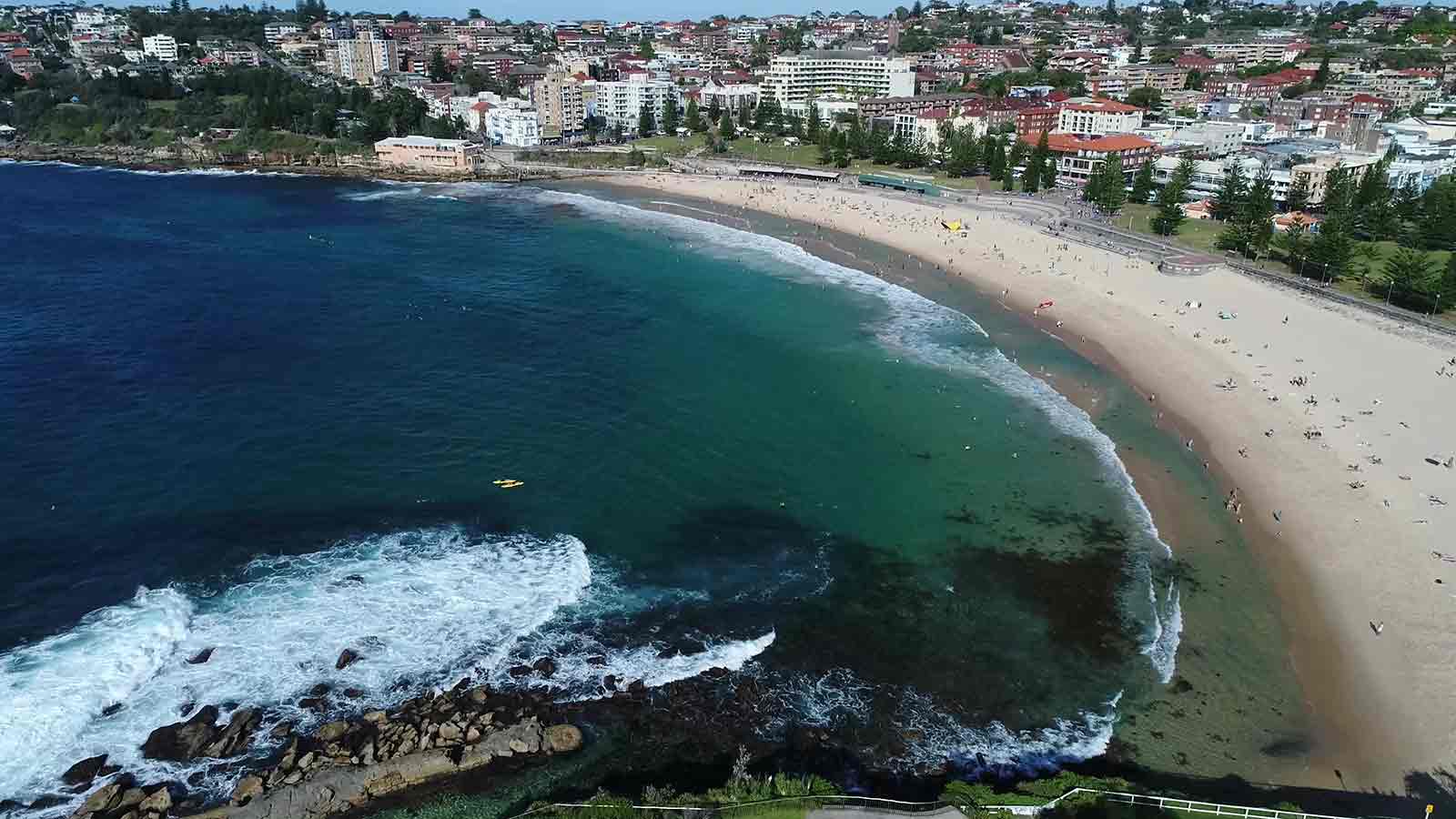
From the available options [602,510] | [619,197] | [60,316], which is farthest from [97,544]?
[619,197]

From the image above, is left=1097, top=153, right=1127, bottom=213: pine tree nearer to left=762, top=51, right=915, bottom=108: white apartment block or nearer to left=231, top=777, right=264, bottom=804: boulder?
left=762, top=51, right=915, bottom=108: white apartment block

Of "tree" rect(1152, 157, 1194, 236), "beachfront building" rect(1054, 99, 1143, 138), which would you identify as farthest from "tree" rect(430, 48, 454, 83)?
"tree" rect(1152, 157, 1194, 236)

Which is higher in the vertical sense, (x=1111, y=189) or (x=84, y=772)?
(x=1111, y=189)

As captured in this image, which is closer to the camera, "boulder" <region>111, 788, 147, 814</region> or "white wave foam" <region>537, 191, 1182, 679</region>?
"boulder" <region>111, 788, 147, 814</region>

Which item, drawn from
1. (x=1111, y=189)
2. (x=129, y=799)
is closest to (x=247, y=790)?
(x=129, y=799)

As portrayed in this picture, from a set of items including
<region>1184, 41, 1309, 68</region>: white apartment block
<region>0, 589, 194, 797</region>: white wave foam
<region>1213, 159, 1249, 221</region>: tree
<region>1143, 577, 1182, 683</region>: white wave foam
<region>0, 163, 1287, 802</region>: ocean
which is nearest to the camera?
<region>0, 589, 194, 797</region>: white wave foam

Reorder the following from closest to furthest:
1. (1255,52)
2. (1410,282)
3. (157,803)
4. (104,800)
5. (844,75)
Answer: (157,803)
(104,800)
(1410,282)
(844,75)
(1255,52)

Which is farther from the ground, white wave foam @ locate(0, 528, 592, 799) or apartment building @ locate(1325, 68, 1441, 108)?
apartment building @ locate(1325, 68, 1441, 108)

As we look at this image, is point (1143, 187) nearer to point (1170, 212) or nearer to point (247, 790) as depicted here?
point (1170, 212)
